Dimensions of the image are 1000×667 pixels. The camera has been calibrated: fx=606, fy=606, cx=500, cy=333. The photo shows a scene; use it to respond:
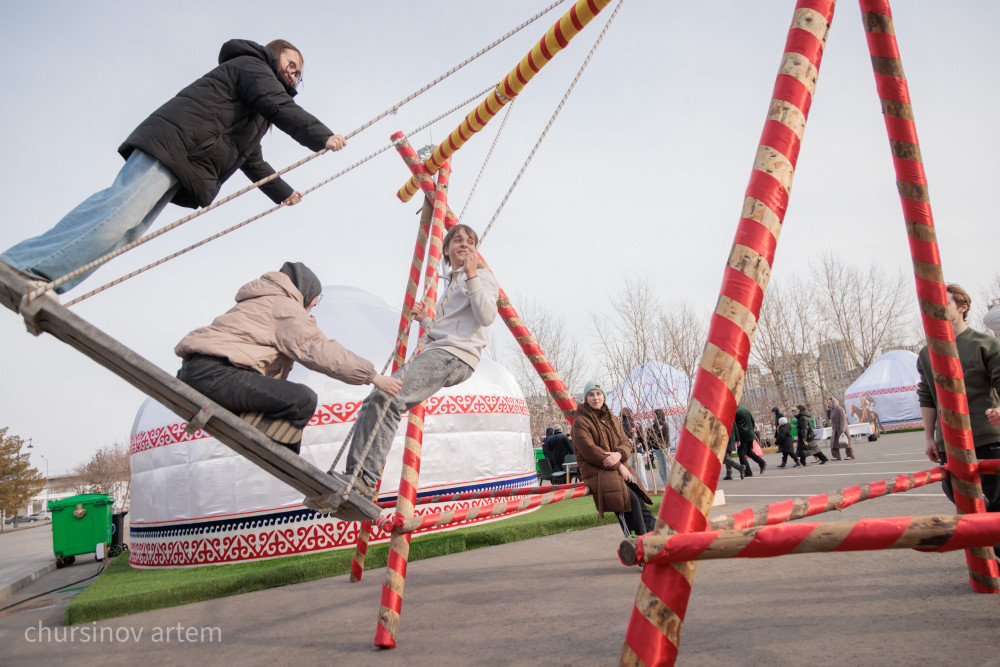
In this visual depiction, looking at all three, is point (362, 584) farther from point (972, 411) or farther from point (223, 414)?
point (972, 411)

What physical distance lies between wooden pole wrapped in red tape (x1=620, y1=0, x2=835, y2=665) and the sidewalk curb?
32.9 ft

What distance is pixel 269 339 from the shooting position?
3.00 m

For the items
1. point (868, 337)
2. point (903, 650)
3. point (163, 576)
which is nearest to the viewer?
point (903, 650)

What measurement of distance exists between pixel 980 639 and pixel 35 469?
53193 millimetres

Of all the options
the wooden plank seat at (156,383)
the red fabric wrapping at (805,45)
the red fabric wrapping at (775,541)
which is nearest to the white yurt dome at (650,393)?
the wooden plank seat at (156,383)

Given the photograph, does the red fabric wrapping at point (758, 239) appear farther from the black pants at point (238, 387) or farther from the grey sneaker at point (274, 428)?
the grey sneaker at point (274, 428)

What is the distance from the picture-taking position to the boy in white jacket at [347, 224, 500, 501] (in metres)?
3.57

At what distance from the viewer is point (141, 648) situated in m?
4.50

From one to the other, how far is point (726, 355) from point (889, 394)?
32.6 m

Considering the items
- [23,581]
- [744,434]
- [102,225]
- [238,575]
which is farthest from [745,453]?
[23,581]

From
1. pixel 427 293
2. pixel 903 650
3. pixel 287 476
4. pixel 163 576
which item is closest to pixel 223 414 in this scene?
pixel 287 476

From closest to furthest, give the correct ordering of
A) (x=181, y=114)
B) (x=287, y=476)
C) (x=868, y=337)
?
(x=181, y=114) < (x=287, y=476) < (x=868, y=337)

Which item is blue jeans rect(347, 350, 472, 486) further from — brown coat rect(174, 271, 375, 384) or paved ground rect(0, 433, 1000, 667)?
paved ground rect(0, 433, 1000, 667)

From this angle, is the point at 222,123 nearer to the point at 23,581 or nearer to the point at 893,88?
the point at 893,88
